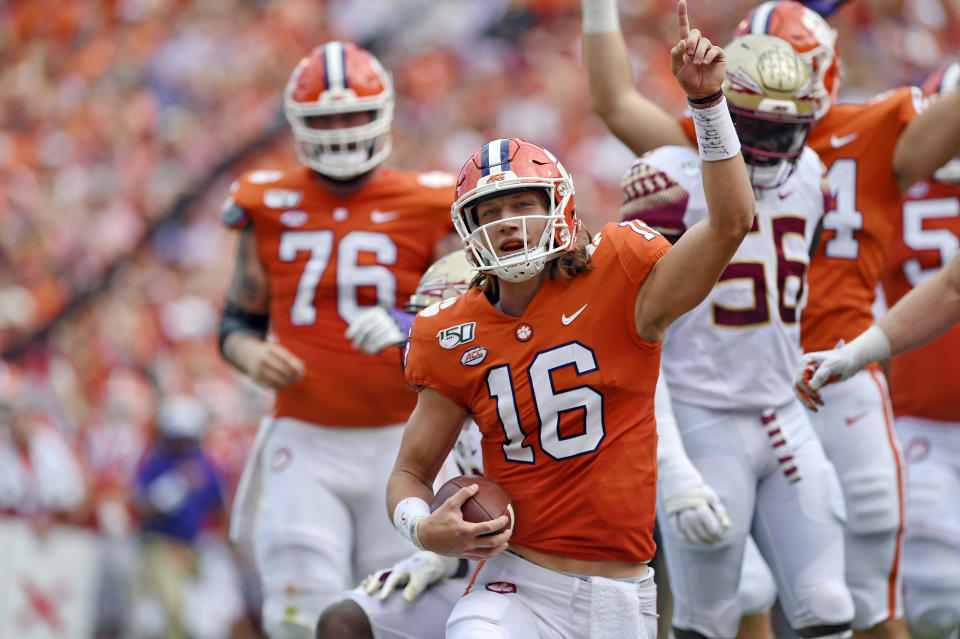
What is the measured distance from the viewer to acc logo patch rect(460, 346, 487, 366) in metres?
3.10

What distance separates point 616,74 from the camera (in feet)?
14.3

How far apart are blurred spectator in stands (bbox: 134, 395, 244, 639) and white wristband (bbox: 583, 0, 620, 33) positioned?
4.18 m

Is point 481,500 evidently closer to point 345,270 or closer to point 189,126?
point 345,270

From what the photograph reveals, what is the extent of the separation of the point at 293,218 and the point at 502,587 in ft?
6.79

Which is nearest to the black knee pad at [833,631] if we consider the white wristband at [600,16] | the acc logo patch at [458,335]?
the acc logo patch at [458,335]

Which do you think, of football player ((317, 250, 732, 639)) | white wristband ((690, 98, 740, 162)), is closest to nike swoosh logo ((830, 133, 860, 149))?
football player ((317, 250, 732, 639))

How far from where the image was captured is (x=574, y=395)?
9.99 feet

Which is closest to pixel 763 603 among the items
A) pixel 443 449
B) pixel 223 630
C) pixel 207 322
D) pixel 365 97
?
pixel 443 449

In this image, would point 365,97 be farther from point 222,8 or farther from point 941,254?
point 222,8

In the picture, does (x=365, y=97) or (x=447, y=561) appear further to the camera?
(x=365, y=97)

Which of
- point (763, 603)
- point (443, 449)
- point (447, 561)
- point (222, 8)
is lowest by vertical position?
point (763, 603)

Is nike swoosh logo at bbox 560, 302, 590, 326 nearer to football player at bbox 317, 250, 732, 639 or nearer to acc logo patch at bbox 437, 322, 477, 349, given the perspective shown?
acc logo patch at bbox 437, 322, 477, 349

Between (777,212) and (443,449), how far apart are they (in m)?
1.34

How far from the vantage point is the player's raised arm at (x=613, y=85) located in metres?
4.29
